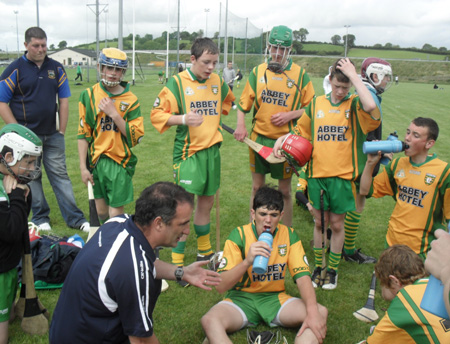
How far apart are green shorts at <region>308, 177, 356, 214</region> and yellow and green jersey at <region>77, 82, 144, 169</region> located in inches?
80.1

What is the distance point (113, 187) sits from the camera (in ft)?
14.7

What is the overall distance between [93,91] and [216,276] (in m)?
2.53

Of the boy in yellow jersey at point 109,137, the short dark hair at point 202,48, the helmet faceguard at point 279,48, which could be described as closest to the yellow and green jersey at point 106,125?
the boy in yellow jersey at point 109,137

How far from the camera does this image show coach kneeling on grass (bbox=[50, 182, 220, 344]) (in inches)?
89.6

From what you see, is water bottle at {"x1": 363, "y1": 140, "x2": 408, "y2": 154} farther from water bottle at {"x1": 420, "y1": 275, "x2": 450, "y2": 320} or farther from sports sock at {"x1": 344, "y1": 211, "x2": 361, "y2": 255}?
water bottle at {"x1": 420, "y1": 275, "x2": 450, "y2": 320}

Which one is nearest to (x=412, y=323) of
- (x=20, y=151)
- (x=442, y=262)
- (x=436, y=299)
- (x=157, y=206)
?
(x=436, y=299)

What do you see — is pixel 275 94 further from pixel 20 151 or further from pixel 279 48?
pixel 20 151

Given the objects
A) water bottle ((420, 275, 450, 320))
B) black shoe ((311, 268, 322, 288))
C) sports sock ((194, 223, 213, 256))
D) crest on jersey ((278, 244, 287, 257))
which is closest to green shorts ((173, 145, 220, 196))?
sports sock ((194, 223, 213, 256))

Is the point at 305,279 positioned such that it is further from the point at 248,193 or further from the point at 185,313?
the point at 248,193

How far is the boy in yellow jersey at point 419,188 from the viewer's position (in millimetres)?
3984

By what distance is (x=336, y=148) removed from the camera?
14.1 feet

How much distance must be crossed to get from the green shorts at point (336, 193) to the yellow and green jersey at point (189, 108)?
1.24 m

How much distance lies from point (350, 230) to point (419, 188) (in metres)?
1.26

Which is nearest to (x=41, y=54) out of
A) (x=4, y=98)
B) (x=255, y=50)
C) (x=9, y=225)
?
(x=4, y=98)
